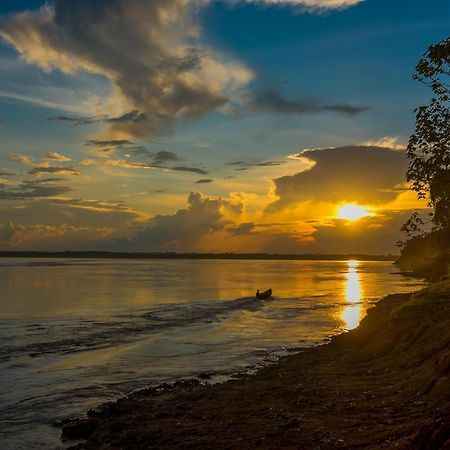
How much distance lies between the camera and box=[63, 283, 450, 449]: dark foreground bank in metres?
12.6

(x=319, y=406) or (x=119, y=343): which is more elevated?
(x=319, y=406)

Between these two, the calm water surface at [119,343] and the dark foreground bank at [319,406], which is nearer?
the dark foreground bank at [319,406]

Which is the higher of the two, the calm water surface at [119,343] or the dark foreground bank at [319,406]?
the dark foreground bank at [319,406]

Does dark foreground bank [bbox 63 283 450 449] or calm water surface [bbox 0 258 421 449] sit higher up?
A: dark foreground bank [bbox 63 283 450 449]

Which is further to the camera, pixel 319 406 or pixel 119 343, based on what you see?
pixel 119 343

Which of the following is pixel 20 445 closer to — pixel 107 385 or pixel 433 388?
pixel 107 385

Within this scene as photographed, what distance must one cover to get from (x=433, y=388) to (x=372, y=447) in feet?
14.6

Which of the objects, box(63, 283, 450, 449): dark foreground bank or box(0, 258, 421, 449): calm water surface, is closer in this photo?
box(63, 283, 450, 449): dark foreground bank

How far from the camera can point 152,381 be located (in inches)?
976

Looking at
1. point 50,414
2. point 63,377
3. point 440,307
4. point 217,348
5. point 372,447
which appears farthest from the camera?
point 217,348

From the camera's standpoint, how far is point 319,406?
1584 cm

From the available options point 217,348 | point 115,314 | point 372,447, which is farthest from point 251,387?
point 115,314

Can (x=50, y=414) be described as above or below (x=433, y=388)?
below

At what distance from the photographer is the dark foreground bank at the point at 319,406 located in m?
12.6
